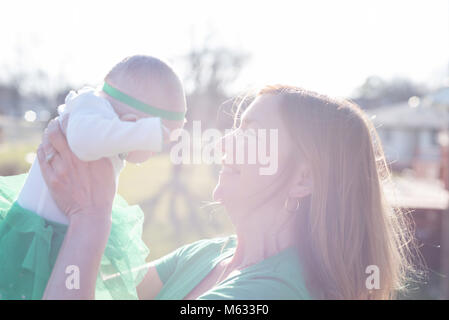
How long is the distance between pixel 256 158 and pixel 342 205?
387 mm

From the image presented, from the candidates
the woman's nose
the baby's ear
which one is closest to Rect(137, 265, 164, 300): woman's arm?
the woman's nose

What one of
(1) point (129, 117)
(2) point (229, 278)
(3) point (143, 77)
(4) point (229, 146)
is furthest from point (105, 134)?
(2) point (229, 278)

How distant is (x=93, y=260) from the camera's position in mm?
1506

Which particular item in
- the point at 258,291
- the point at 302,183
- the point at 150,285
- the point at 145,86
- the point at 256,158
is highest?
the point at 145,86

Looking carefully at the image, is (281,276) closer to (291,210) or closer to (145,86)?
(291,210)

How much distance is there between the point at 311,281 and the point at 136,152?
0.87 metres

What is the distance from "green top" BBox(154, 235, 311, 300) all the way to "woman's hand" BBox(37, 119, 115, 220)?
50cm

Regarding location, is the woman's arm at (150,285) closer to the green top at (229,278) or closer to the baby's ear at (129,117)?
the green top at (229,278)

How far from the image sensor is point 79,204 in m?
1.62

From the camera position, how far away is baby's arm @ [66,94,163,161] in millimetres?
1566

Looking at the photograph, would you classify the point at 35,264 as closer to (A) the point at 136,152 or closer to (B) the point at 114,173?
(B) the point at 114,173

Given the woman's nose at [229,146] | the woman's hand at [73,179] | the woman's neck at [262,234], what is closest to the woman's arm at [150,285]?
the woman's neck at [262,234]

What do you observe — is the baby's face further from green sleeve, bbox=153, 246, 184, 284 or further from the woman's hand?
green sleeve, bbox=153, 246, 184, 284
